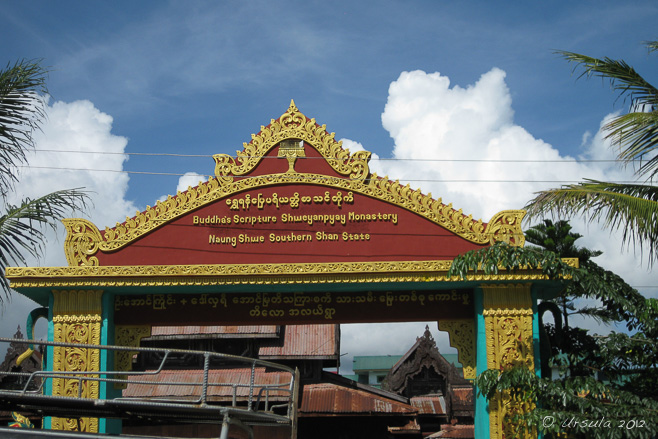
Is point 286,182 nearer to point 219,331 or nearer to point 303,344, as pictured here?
point 219,331

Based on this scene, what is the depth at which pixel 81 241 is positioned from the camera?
11648 mm

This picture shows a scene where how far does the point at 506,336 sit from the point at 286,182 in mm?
4333

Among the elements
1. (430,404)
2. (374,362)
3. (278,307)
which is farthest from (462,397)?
(374,362)

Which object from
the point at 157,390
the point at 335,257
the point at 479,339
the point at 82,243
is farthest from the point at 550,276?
the point at 157,390

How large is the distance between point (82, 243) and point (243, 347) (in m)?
6.45

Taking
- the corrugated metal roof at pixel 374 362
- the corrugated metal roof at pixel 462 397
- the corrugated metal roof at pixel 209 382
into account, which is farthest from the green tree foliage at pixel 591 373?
the corrugated metal roof at pixel 374 362

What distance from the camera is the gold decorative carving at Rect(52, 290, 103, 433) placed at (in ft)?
36.6

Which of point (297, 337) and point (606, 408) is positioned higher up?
point (297, 337)

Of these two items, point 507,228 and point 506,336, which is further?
point 507,228

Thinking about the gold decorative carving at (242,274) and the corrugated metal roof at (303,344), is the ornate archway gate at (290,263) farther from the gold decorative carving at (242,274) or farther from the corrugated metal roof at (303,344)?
the corrugated metal roof at (303,344)

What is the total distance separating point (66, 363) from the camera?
11219 mm

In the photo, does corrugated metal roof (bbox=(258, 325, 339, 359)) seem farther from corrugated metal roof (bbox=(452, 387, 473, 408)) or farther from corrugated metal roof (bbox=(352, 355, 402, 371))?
corrugated metal roof (bbox=(352, 355, 402, 371))

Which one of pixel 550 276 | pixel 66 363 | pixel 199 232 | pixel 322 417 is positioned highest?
pixel 199 232

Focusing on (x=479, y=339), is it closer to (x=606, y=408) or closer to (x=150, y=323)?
(x=606, y=408)
